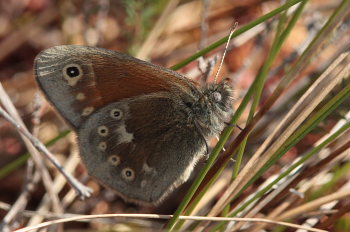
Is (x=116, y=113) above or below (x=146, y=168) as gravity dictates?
above

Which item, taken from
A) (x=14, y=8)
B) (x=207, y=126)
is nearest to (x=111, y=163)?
(x=207, y=126)

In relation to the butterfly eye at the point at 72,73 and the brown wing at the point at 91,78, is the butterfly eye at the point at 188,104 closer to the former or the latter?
the brown wing at the point at 91,78

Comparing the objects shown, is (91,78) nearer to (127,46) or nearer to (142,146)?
(142,146)

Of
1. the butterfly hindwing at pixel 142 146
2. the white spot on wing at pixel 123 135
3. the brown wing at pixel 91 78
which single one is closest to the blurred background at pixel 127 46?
the butterfly hindwing at pixel 142 146

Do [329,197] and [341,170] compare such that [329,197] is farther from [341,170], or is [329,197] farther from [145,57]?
[145,57]

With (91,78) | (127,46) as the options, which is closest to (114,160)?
(91,78)

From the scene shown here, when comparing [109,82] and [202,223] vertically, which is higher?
[109,82]

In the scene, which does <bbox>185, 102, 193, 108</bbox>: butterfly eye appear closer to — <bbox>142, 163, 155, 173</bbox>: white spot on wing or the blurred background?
<bbox>142, 163, 155, 173</bbox>: white spot on wing

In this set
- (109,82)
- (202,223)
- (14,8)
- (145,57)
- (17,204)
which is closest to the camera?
(202,223)
